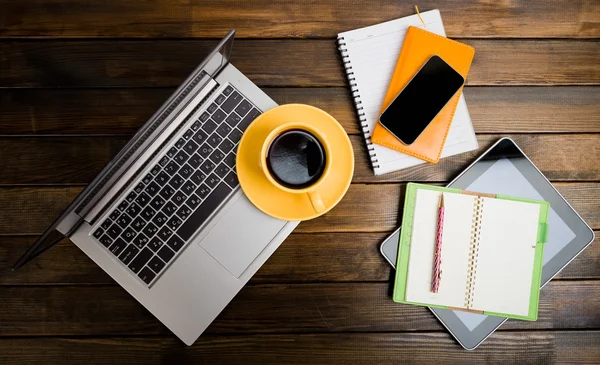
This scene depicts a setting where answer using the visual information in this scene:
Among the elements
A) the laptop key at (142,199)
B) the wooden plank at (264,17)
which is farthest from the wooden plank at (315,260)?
the wooden plank at (264,17)

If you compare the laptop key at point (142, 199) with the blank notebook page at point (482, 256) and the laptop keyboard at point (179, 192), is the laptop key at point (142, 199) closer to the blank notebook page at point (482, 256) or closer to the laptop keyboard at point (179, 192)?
the laptop keyboard at point (179, 192)

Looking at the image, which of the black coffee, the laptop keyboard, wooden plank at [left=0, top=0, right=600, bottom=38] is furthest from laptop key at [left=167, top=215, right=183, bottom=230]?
wooden plank at [left=0, top=0, right=600, bottom=38]

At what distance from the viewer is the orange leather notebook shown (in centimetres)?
94

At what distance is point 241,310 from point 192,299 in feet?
0.40

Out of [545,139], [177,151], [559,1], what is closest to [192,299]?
[177,151]

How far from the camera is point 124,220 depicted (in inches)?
33.7

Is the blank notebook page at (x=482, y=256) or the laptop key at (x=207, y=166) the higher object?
the blank notebook page at (x=482, y=256)

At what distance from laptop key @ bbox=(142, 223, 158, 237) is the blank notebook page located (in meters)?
0.49

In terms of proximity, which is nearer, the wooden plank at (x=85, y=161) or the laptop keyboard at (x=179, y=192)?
the laptop keyboard at (x=179, y=192)

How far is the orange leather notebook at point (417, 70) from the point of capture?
94 centimetres

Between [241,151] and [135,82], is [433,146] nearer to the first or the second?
[241,151]

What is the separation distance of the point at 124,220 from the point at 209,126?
0.23 meters

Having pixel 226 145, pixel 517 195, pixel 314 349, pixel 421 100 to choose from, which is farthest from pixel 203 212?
pixel 517 195

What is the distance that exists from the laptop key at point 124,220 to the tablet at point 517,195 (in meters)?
0.49
